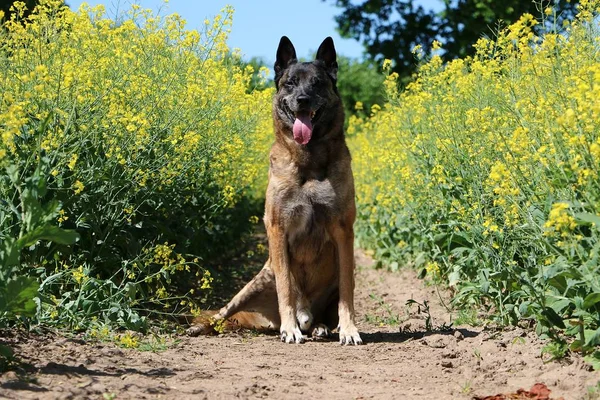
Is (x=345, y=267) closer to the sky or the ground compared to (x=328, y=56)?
closer to the ground

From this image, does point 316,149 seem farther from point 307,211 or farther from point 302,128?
point 307,211

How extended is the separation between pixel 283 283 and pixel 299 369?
147 centimetres

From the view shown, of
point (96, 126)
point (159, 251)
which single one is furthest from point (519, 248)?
point (96, 126)

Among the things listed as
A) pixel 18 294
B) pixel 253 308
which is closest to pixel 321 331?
pixel 253 308

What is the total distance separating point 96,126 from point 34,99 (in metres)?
0.48

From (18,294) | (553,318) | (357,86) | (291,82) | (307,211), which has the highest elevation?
(357,86)

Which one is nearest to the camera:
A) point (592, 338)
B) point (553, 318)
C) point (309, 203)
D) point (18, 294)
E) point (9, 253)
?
point (9, 253)

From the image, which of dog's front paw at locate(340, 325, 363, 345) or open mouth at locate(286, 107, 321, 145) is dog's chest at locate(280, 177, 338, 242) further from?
dog's front paw at locate(340, 325, 363, 345)

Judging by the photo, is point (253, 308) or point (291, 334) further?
point (253, 308)

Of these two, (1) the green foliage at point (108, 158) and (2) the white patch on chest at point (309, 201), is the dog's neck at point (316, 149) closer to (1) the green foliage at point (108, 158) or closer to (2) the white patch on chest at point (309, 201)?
(2) the white patch on chest at point (309, 201)

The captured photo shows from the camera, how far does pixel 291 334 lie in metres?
6.24

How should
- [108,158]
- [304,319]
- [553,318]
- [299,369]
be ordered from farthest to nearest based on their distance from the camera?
1. [304,319]
2. [108,158]
3. [299,369]
4. [553,318]

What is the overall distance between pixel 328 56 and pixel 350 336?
225 centimetres

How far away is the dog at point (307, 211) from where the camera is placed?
20.4ft
